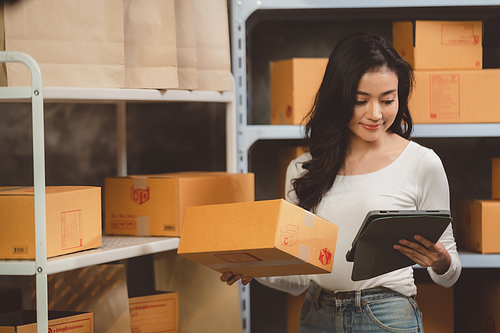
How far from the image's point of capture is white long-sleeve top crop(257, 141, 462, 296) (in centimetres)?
139

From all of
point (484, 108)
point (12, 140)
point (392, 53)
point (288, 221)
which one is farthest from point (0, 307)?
point (484, 108)

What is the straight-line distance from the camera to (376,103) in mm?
1422

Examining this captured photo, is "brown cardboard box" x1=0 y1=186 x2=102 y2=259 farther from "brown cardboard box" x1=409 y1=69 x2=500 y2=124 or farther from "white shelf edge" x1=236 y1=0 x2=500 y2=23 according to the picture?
"brown cardboard box" x1=409 y1=69 x2=500 y2=124

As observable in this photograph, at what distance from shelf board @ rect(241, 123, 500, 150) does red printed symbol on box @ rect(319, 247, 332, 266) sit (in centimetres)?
68

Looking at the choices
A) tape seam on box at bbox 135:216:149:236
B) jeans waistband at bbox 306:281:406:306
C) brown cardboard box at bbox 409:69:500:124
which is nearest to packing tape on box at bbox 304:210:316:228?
jeans waistband at bbox 306:281:406:306

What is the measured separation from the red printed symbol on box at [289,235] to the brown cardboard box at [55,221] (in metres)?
0.54

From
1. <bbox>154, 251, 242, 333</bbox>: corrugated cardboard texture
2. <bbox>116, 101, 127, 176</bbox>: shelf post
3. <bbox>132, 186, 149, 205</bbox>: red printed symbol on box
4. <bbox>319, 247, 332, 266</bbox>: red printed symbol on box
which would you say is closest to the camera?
<bbox>319, 247, 332, 266</bbox>: red printed symbol on box

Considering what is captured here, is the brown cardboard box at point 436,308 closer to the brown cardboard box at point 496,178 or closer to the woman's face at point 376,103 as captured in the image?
the brown cardboard box at point 496,178

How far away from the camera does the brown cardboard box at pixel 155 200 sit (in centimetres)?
148

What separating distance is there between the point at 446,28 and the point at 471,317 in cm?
126

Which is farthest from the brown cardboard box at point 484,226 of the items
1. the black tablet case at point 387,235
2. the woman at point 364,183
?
the black tablet case at point 387,235

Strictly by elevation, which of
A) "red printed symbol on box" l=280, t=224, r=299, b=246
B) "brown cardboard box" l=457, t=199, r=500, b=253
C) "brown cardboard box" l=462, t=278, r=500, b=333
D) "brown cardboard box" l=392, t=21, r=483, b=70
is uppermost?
"brown cardboard box" l=392, t=21, r=483, b=70

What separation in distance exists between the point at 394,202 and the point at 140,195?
75 centimetres

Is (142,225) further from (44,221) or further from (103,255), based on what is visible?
(44,221)
